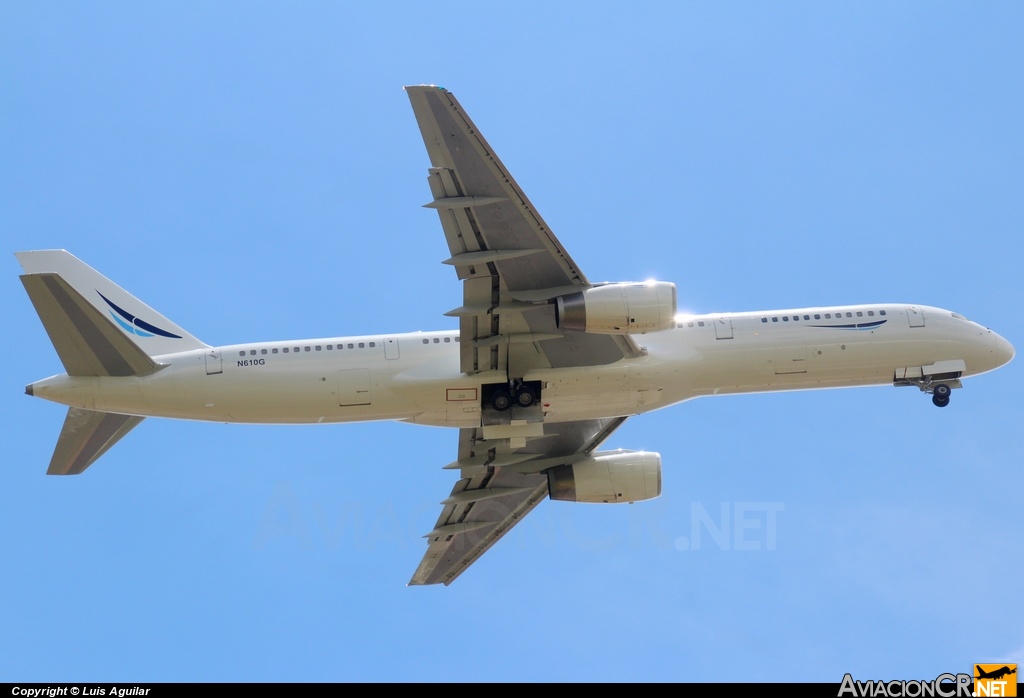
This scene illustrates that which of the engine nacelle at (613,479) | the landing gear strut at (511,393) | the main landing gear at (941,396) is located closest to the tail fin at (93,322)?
the landing gear strut at (511,393)

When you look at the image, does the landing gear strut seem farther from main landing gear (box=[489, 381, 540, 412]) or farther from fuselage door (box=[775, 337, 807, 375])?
fuselage door (box=[775, 337, 807, 375])

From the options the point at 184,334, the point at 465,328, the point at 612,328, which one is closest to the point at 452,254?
the point at 465,328

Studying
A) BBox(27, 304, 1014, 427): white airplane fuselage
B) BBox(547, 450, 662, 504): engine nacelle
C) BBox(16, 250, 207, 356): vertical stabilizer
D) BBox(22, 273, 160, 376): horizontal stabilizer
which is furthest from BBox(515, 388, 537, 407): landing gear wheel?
BBox(22, 273, 160, 376): horizontal stabilizer

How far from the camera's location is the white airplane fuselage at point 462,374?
34.4 metres

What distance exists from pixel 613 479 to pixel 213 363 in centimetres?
1419

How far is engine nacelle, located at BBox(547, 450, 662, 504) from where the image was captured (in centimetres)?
4069

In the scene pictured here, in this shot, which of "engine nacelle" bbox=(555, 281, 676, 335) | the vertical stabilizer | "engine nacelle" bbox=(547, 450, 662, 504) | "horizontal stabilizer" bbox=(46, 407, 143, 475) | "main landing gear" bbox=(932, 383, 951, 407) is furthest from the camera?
"engine nacelle" bbox=(547, 450, 662, 504)

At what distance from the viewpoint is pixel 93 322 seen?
32.9 meters

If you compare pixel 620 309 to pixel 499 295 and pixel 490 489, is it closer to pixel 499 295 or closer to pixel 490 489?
pixel 499 295

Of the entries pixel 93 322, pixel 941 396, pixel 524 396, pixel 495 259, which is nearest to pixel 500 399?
pixel 524 396

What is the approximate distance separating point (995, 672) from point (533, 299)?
1522 centimetres

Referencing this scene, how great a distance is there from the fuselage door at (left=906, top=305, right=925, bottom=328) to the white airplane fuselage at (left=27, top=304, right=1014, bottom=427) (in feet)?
0.15

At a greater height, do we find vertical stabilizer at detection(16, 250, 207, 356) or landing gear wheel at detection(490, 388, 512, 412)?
vertical stabilizer at detection(16, 250, 207, 356)

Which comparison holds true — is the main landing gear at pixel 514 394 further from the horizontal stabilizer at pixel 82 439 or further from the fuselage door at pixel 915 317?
the fuselage door at pixel 915 317
